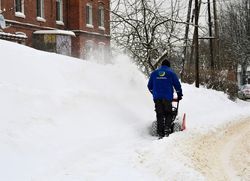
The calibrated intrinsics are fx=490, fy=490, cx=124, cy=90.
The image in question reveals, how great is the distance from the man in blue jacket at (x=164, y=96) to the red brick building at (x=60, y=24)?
1619 centimetres

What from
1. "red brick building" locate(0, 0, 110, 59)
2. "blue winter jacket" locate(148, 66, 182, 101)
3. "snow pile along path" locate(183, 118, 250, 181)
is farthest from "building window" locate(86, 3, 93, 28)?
"blue winter jacket" locate(148, 66, 182, 101)

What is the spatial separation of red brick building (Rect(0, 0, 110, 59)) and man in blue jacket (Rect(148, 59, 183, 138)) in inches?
638

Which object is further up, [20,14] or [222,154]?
[20,14]

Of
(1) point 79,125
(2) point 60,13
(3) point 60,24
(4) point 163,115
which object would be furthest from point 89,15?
(1) point 79,125

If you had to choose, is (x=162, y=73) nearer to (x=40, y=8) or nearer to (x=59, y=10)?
(x=40, y=8)

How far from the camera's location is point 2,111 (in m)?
8.98

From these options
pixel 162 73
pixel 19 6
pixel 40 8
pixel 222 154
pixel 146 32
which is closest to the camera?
pixel 222 154

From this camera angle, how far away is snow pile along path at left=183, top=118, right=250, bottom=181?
8266 millimetres

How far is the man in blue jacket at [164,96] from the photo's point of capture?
36.6ft

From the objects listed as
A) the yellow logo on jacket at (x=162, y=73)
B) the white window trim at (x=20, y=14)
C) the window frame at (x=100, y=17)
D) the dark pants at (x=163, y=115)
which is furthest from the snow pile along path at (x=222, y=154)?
the window frame at (x=100, y=17)

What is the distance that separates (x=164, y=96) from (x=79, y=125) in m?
2.21

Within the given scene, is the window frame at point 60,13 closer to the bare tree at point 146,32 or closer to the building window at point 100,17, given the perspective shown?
the building window at point 100,17

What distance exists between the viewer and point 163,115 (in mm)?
11188

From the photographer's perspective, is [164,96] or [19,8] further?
[19,8]
